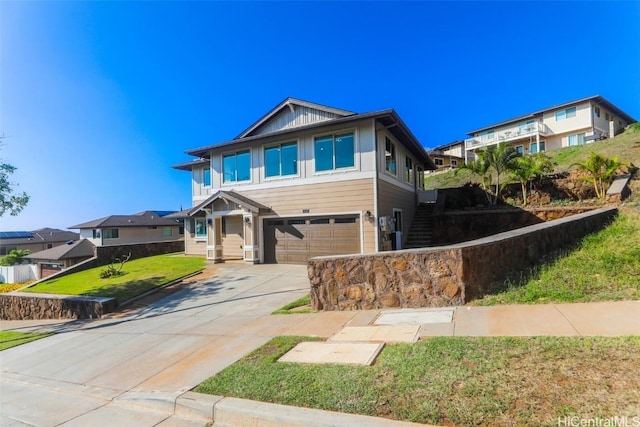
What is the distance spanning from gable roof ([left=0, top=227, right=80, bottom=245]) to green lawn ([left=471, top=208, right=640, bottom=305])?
53828 mm

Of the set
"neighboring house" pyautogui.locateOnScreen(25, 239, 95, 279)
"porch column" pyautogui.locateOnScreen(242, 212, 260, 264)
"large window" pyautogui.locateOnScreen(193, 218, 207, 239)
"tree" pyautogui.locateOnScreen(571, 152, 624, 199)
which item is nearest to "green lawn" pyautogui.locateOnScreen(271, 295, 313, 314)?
"porch column" pyautogui.locateOnScreen(242, 212, 260, 264)

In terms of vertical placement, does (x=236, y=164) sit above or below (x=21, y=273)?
above

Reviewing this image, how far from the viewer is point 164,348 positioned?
6148 mm

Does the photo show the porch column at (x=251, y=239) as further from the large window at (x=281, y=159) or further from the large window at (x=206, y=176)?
the large window at (x=206, y=176)

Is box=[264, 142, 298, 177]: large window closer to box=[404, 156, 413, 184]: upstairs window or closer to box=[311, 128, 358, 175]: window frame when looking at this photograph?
box=[311, 128, 358, 175]: window frame

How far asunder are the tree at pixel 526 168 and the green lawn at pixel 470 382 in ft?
47.3

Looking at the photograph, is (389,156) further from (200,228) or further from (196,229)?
(196,229)

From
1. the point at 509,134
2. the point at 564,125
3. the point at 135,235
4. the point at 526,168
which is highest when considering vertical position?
the point at 509,134

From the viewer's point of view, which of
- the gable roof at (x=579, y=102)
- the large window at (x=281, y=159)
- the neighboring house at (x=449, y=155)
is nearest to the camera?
the large window at (x=281, y=159)

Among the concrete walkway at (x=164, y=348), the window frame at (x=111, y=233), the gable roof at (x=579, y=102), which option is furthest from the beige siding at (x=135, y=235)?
the gable roof at (x=579, y=102)

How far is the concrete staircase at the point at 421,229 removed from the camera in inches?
649

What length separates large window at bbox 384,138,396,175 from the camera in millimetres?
14505

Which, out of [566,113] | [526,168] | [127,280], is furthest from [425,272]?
[566,113]

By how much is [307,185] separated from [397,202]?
14.9ft
